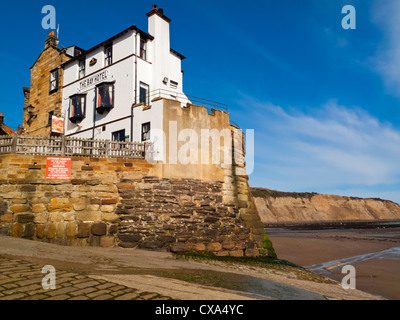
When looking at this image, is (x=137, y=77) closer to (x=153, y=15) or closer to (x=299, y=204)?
(x=153, y=15)

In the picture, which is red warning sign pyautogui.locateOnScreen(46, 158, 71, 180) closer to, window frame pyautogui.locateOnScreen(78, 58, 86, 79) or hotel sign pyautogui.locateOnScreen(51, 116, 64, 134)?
hotel sign pyautogui.locateOnScreen(51, 116, 64, 134)

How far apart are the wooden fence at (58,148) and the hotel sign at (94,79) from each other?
861 cm

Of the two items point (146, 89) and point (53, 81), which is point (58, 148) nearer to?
point (146, 89)

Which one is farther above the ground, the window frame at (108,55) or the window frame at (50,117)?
the window frame at (108,55)

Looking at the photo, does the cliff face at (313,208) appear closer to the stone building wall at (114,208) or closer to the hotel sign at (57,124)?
the hotel sign at (57,124)

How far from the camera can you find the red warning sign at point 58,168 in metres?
12.6

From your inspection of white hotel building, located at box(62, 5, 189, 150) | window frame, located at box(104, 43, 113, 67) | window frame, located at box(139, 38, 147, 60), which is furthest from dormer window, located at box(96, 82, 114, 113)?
window frame, located at box(139, 38, 147, 60)

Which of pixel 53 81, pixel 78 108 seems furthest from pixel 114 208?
pixel 53 81

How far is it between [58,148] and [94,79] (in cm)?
973

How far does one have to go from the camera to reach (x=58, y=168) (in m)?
12.7

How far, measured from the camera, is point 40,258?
7781 millimetres

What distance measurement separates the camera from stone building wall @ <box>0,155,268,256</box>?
40.0 feet

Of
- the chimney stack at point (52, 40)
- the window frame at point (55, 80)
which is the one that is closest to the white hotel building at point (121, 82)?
the window frame at point (55, 80)
